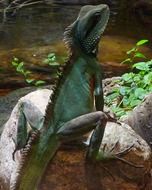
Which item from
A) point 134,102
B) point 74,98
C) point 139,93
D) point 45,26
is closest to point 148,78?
point 139,93

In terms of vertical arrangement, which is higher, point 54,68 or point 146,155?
point 146,155

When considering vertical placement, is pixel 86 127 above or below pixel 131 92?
above

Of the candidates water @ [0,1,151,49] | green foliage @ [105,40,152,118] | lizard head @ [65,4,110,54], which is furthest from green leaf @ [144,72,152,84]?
water @ [0,1,151,49]

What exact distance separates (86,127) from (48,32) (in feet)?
30.3

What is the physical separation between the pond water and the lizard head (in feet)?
16.8

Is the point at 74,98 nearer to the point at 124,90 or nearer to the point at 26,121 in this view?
the point at 26,121

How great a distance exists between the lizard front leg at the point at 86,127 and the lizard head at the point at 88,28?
0.53 metres

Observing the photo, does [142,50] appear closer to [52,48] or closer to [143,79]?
[52,48]

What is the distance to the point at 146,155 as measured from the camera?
3.72 meters

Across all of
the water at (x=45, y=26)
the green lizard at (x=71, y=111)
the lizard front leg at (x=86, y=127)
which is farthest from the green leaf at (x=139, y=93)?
the water at (x=45, y=26)

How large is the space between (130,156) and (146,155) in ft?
0.46

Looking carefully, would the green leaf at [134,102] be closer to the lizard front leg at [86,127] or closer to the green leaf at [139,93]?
the green leaf at [139,93]

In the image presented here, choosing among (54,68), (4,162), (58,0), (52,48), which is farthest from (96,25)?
(58,0)

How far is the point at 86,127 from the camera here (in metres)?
3.40
